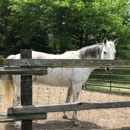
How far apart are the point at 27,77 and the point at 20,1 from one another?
59.5 feet

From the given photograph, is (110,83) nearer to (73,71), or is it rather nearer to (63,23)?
(73,71)

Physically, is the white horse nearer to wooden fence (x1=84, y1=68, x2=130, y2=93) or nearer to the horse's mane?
the horse's mane

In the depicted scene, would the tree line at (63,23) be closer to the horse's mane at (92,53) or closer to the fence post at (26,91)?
the horse's mane at (92,53)

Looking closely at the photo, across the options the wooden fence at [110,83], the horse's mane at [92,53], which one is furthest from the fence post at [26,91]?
the wooden fence at [110,83]

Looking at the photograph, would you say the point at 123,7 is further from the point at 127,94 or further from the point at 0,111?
the point at 0,111

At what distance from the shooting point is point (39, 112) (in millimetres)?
2830

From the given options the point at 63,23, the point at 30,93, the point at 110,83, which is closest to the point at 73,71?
the point at 30,93

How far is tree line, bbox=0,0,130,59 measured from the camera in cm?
1819

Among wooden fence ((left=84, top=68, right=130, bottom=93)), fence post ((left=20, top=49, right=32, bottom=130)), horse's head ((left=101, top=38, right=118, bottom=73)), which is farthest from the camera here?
wooden fence ((left=84, top=68, right=130, bottom=93))

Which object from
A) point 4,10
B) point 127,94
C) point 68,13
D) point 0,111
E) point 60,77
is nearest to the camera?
point 60,77

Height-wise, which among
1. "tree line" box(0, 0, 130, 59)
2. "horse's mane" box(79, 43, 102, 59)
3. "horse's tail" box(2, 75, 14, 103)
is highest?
"tree line" box(0, 0, 130, 59)

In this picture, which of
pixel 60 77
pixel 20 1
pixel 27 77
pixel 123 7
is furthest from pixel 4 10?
pixel 27 77

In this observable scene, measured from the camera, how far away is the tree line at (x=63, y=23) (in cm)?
1819

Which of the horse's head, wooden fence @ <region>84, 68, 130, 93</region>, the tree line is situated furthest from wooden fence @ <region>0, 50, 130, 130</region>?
the tree line
